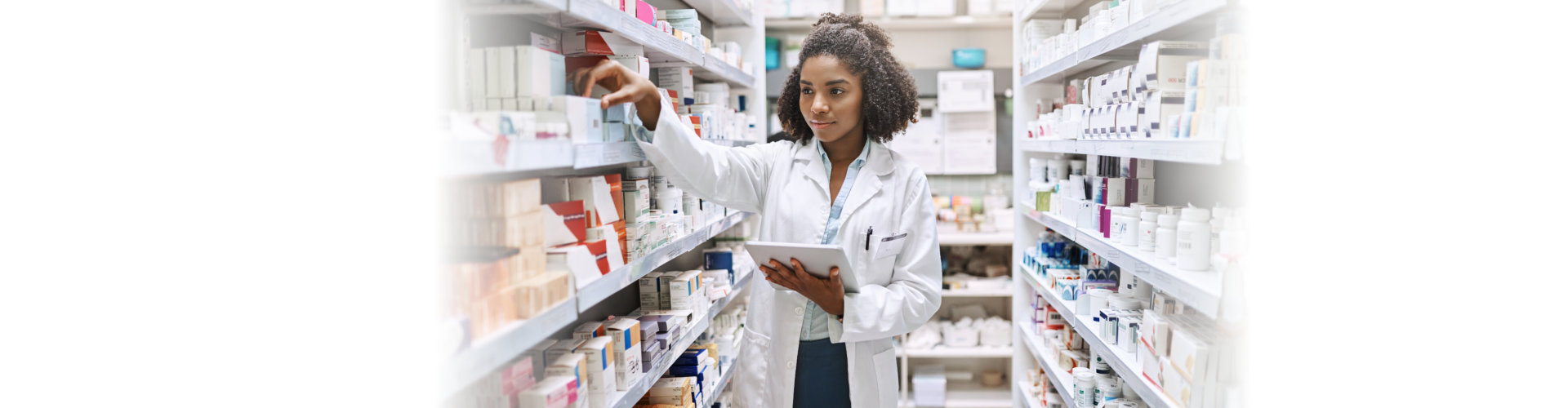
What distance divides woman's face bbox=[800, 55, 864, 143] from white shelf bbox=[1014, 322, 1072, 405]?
1.48 m

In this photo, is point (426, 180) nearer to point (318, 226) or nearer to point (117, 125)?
point (318, 226)

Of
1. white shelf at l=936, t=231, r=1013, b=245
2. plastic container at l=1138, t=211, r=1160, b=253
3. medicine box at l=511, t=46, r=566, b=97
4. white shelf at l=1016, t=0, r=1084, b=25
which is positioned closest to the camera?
medicine box at l=511, t=46, r=566, b=97

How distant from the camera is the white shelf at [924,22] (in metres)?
4.95

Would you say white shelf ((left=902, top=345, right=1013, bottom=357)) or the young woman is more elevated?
the young woman

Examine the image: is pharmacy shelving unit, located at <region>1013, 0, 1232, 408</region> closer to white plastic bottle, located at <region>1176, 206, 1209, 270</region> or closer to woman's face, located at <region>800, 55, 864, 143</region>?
white plastic bottle, located at <region>1176, 206, 1209, 270</region>

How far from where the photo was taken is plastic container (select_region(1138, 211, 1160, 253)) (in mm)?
2178

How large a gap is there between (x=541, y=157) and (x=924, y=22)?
3886 millimetres

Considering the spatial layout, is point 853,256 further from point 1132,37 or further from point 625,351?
point 1132,37

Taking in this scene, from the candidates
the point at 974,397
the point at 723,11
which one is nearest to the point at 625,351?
the point at 723,11

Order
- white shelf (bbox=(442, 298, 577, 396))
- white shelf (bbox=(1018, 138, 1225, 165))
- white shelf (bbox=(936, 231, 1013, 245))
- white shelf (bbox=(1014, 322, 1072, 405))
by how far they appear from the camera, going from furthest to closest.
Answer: white shelf (bbox=(936, 231, 1013, 245)) → white shelf (bbox=(1014, 322, 1072, 405)) → white shelf (bbox=(1018, 138, 1225, 165)) → white shelf (bbox=(442, 298, 577, 396))

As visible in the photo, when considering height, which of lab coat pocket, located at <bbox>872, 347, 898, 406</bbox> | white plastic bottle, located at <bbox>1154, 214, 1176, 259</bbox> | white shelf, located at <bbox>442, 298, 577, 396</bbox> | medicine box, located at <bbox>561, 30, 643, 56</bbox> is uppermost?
medicine box, located at <bbox>561, 30, 643, 56</bbox>

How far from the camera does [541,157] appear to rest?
1.46 meters

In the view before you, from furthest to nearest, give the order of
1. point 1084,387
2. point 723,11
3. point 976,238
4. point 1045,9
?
point 976,238, point 1045,9, point 723,11, point 1084,387

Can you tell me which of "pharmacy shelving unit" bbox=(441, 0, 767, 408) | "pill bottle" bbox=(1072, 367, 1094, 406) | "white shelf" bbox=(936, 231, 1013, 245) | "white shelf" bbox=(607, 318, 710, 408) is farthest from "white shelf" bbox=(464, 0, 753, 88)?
"white shelf" bbox=(936, 231, 1013, 245)
